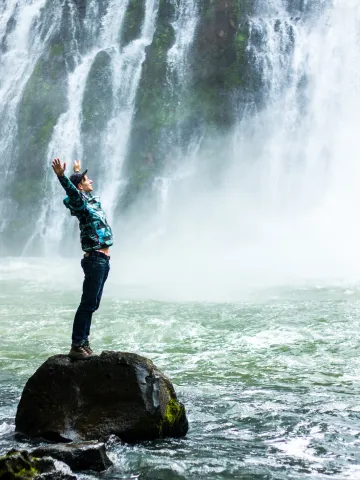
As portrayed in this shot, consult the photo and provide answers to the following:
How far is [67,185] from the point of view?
262 inches

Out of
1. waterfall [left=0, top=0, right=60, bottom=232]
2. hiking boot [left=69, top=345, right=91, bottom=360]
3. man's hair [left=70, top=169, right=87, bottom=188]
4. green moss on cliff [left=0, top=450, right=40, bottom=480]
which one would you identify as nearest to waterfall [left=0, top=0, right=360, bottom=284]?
waterfall [left=0, top=0, right=60, bottom=232]

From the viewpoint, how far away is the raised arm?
6.52 metres

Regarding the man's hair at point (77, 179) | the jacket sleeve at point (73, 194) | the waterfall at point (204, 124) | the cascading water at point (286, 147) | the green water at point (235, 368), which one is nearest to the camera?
the green water at point (235, 368)

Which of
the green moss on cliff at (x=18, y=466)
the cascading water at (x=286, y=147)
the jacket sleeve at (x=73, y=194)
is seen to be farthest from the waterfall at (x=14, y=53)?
the green moss on cliff at (x=18, y=466)

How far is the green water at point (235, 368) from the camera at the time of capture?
582 centimetres

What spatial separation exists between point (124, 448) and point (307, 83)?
27891mm

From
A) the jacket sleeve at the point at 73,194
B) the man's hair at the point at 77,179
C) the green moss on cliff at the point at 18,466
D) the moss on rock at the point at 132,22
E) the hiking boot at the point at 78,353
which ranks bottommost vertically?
the green moss on cliff at the point at 18,466

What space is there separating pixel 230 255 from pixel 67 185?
20115 millimetres

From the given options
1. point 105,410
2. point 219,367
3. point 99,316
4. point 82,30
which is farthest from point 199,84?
point 105,410

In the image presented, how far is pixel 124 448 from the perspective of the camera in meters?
6.08

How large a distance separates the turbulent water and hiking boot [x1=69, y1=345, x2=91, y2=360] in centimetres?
104

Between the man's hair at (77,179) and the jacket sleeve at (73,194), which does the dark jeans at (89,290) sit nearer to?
the jacket sleeve at (73,194)

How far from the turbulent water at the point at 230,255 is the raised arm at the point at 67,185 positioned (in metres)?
2.59

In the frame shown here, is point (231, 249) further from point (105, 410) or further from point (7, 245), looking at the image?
point (105, 410)
